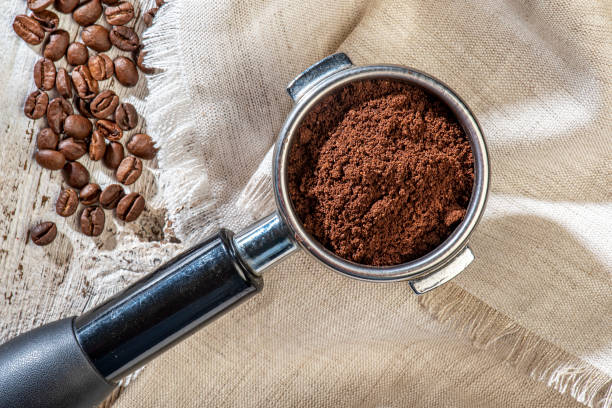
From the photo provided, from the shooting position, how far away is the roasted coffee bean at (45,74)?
38.9 inches

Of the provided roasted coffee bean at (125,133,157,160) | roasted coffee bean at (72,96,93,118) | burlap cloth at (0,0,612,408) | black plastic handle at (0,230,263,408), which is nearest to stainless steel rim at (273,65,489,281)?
black plastic handle at (0,230,263,408)

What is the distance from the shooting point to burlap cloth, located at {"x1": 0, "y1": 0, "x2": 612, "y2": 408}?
87 centimetres

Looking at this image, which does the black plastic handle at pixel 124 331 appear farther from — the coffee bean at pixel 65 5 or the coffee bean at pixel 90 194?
the coffee bean at pixel 65 5

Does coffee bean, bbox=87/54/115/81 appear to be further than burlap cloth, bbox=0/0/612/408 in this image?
Yes

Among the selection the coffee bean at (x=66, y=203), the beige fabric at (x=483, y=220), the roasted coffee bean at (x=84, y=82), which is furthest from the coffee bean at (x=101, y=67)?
the coffee bean at (x=66, y=203)

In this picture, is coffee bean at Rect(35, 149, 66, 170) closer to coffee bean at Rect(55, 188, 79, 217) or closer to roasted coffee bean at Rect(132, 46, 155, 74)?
coffee bean at Rect(55, 188, 79, 217)

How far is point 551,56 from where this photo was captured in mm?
867

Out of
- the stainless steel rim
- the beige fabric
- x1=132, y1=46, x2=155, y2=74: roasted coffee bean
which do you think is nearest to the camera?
the stainless steel rim

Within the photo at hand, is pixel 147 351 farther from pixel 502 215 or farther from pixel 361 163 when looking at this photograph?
pixel 502 215

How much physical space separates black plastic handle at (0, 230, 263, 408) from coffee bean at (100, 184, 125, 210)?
0.27m

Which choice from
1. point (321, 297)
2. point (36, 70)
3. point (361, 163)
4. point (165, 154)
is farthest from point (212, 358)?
point (36, 70)

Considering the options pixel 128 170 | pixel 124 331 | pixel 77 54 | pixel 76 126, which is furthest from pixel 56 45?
pixel 124 331

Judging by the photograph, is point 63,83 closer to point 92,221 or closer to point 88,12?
point 88,12

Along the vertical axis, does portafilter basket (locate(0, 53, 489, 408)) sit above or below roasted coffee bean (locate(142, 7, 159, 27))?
below
